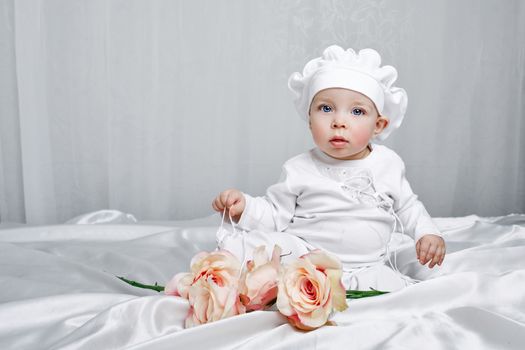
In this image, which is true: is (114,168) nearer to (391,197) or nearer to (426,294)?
(391,197)

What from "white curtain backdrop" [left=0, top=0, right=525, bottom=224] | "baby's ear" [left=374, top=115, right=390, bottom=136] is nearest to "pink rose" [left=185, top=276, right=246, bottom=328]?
"baby's ear" [left=374, top=115, right=390, bottom=136]

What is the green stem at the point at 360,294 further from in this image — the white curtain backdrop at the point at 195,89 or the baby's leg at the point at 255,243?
the white curtain backdrop at the point at 195,89

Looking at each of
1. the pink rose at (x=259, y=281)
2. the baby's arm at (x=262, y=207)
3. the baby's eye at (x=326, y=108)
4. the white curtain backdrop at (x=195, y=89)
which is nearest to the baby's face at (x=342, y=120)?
the baby's eye at (x=326, y=108)

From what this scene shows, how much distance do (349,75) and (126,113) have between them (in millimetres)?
1255

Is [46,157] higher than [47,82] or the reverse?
the reverse

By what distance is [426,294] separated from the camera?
100 cm

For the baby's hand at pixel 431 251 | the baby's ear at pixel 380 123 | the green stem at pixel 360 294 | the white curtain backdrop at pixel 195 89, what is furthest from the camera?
the white curtain backdrop at pixel 195 89

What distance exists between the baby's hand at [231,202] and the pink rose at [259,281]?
0.31 m

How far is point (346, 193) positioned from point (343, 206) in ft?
0.10

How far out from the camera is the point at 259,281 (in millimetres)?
834

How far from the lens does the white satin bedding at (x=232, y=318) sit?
84 cm

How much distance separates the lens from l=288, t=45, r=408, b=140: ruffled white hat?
117 centimetres

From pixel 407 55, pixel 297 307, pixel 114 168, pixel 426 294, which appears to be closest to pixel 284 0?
pixel 407 55

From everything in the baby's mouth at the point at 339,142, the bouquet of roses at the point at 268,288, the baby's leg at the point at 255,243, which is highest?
the baby's mouth at the point at 339,142
